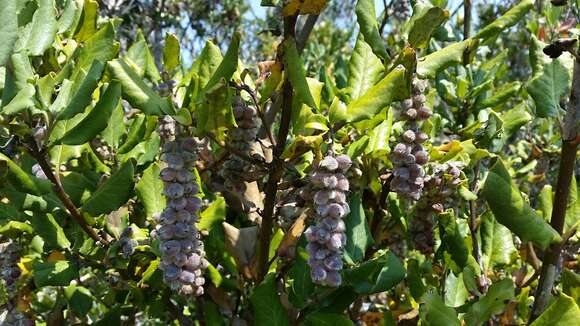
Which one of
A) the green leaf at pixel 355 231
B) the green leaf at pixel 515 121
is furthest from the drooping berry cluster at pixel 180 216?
the green leaf at pixel 515 121

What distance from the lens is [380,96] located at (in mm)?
1141

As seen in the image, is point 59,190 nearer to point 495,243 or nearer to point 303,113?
point 303,113

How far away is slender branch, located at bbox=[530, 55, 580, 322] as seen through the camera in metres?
1.27

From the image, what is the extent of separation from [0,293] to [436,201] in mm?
1129

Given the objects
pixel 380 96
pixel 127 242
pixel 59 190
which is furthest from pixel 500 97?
pixel 59 190

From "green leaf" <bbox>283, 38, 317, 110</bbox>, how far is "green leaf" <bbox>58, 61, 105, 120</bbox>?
0.37 m

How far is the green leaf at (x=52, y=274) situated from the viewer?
1505 mm

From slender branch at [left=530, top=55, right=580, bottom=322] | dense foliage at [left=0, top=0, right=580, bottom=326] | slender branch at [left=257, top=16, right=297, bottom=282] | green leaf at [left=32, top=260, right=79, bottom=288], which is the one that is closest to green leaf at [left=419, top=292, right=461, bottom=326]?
dense foliage at [left=0, top=0, right=580, bottom=326]

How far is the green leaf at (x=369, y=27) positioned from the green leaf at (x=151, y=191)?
59 centimetres

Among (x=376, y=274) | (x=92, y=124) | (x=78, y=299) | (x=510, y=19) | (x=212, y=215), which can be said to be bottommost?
(x=78, y=299)

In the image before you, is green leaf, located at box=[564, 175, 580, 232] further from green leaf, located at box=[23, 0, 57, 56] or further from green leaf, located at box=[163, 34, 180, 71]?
green leaf, located at box=[23, 0, 57, 56]

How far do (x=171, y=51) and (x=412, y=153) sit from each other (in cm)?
59

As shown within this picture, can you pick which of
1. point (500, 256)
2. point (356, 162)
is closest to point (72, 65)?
point (356, 162)

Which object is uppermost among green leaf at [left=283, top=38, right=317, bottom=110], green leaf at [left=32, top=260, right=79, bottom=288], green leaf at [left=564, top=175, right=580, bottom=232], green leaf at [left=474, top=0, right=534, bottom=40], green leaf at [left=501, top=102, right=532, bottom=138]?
green leaf at [left=474, top=0, right=534, bottom=40]
